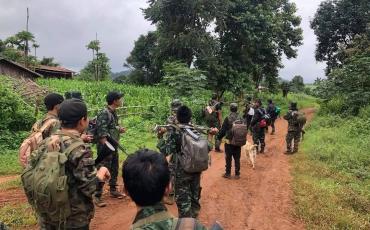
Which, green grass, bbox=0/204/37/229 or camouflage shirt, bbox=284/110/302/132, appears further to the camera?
camouflage shirt, bbox=284/110/302/132

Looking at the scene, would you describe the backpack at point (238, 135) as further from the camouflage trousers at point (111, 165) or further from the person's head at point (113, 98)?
the person's head at point (113, 98)

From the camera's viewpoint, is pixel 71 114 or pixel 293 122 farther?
pixel 293 122

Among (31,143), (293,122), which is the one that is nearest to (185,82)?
(293,122)

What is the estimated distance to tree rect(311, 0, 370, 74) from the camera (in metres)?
34.9

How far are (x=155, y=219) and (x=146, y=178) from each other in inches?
10.2

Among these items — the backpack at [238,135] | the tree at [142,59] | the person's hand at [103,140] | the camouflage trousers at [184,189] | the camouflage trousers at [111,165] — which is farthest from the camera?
the tree at [142,59]

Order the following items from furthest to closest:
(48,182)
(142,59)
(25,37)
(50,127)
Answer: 1. (25,37)
2. (142,59)
3. (50,127)
4. (48,182)

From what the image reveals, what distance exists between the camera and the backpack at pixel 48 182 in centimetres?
363

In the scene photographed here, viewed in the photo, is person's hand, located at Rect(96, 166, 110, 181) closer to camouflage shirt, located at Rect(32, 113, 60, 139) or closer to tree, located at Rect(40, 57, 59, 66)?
camouflage shirt, located at Rect(32, 113, 60, 139)

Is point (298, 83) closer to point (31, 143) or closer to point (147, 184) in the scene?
point (31, 143)

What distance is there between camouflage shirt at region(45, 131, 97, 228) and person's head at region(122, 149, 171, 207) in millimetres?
1283

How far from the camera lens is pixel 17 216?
707 centimetres

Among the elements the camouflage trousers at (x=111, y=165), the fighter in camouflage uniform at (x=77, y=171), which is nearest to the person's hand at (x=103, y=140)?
the camouflage trousers at (x=111, y=165)

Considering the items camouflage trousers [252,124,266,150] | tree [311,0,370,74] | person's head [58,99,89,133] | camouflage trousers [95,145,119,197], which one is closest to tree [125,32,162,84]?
tree [311,0,370,74]
